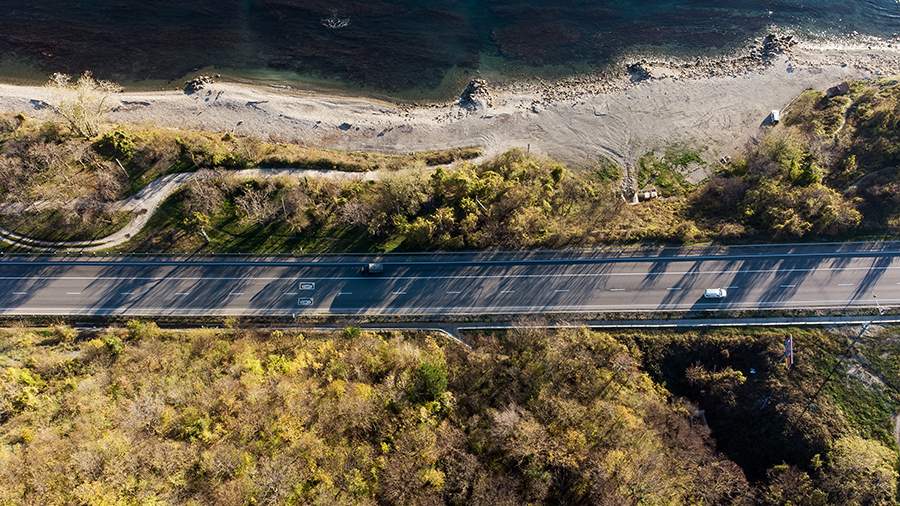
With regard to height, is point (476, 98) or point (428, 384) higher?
point (476, 98)

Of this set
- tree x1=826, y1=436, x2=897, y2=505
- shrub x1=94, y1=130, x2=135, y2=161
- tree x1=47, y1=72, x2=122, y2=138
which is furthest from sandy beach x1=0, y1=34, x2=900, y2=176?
tree x1=826, y1=436, x2=897, y2=505

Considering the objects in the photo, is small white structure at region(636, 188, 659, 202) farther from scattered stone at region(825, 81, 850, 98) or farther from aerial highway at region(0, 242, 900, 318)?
scattered stone at region(825, 81, 850, 98)

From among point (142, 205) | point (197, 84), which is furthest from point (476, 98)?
point (142, 205)

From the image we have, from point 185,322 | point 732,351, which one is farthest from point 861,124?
point 185,322

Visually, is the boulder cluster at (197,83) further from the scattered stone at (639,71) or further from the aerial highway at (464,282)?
the scattered stone at (639,71)

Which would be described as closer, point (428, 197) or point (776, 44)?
point (428, 197)

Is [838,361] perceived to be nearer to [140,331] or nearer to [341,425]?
[341,425]
